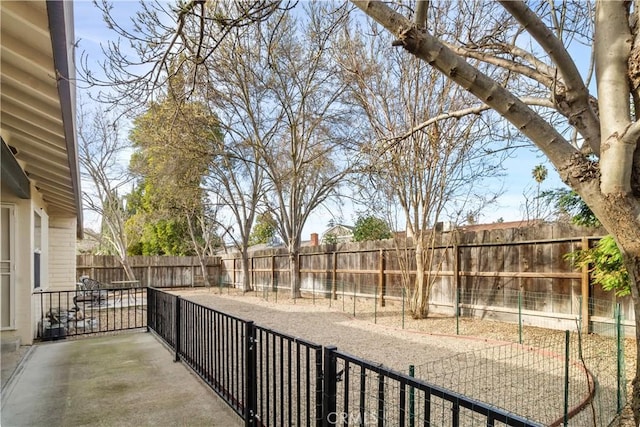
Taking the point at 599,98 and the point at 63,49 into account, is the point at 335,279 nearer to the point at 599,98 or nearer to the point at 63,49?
the point at 599,98

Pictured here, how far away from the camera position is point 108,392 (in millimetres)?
4059

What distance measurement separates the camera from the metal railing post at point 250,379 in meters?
3.10

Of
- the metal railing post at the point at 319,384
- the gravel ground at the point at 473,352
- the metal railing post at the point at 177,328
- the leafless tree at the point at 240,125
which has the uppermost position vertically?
the leafless tree at the point at 240,125

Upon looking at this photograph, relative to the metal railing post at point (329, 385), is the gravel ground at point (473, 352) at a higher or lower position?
lower

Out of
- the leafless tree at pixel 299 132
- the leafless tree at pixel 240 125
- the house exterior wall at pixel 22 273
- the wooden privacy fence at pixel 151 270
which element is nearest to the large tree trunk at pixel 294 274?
the leafless tree at pixel 299 132

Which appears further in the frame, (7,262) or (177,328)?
(7,262)

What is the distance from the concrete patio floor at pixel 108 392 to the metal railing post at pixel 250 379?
0.24 m

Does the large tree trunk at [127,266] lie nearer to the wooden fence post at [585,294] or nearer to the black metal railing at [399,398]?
the wooden fence post at [585,294]

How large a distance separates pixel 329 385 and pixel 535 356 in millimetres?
4619

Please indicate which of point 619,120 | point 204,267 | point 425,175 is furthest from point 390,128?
point 204,267

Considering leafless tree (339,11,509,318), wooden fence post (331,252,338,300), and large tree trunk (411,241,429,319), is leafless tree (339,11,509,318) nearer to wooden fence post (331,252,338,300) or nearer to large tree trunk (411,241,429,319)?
large tree trunk (411,241,429,319)

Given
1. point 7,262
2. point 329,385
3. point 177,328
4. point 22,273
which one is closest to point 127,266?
point 22,273

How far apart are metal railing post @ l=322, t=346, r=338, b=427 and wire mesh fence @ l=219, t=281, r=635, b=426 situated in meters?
1.21

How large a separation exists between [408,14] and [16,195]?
234 inches
